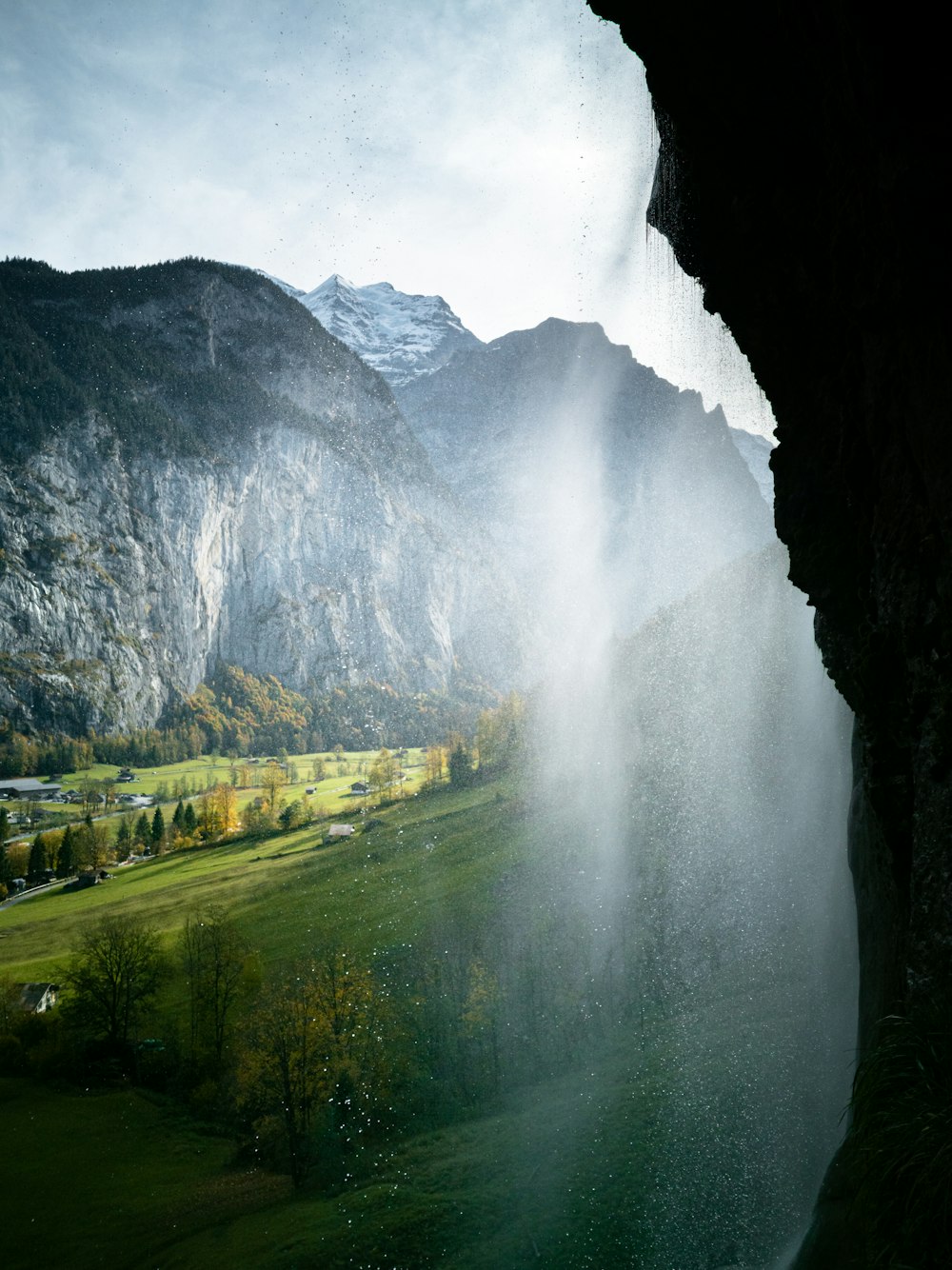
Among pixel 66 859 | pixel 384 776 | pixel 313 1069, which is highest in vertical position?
pixel 66 859

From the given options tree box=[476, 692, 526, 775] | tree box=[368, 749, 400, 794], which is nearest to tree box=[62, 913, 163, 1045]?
tree box=[476, 692, 526, 775]

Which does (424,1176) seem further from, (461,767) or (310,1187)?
(461,767)

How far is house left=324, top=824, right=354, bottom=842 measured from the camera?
8581 centimetres

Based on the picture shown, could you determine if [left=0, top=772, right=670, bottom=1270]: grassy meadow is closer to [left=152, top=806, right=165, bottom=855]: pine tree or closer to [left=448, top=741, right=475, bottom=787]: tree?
[left=152, top=806, right=165, bottom=855]: pine tree

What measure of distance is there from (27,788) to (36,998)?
204ft

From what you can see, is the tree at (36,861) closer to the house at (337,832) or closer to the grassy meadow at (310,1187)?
the grassy meadow at (310,1187)

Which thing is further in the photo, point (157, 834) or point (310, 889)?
point (157, 834)

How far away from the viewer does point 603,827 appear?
224ft

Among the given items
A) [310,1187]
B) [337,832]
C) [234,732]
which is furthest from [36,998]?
[234,732]

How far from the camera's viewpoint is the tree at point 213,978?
4490cm

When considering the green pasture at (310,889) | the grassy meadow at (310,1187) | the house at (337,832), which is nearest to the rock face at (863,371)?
the grassy meadow at (310,1187)

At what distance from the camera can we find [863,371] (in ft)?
26.6

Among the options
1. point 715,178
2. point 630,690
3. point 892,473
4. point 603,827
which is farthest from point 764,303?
point 630,690

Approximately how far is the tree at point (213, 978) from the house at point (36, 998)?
29.4ft
